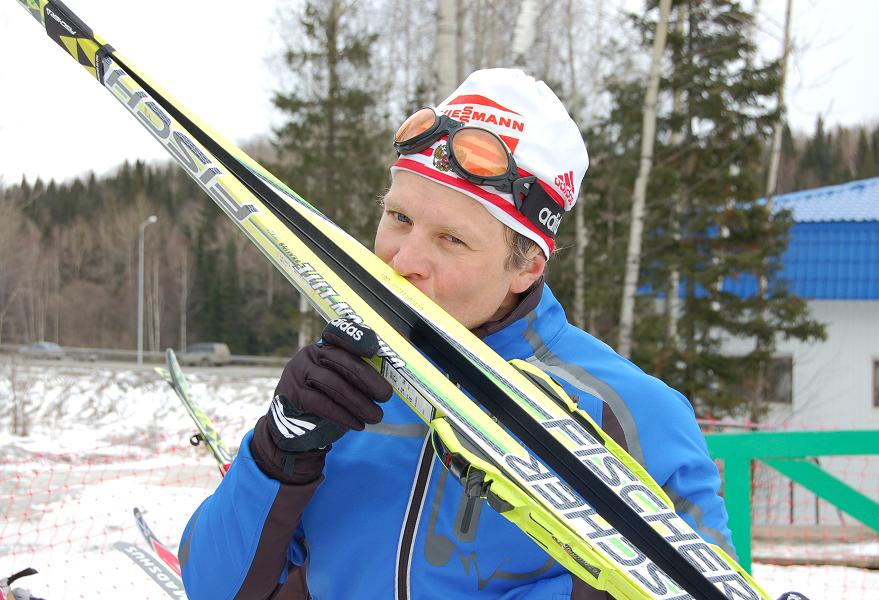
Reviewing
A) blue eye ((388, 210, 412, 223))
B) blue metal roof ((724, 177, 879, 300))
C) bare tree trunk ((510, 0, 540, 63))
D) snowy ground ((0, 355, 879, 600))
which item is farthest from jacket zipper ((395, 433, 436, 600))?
blue metal roof ((724, 177, 879, 300))

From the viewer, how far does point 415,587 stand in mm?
1088

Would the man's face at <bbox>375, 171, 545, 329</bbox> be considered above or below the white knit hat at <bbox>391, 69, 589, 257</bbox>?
below

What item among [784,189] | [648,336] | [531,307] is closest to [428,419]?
[531,307]

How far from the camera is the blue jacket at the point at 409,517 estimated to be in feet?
3.46

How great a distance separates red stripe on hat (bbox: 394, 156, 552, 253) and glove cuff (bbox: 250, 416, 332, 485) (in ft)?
1.55

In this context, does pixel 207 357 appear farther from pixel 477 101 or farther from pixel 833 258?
pixel 477 101

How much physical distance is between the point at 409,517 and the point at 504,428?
221 mm

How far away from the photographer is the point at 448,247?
3.90 ft

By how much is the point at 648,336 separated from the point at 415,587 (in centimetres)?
1229

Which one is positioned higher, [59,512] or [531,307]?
[531,307]

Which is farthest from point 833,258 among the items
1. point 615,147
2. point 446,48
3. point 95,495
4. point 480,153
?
point 480,153

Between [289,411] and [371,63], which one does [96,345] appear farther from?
[289,411]

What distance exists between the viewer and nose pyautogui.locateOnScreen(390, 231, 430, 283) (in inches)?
46.8

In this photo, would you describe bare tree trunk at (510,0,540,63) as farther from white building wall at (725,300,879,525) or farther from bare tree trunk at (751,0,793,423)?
white building wall at (725,300,879,525)
